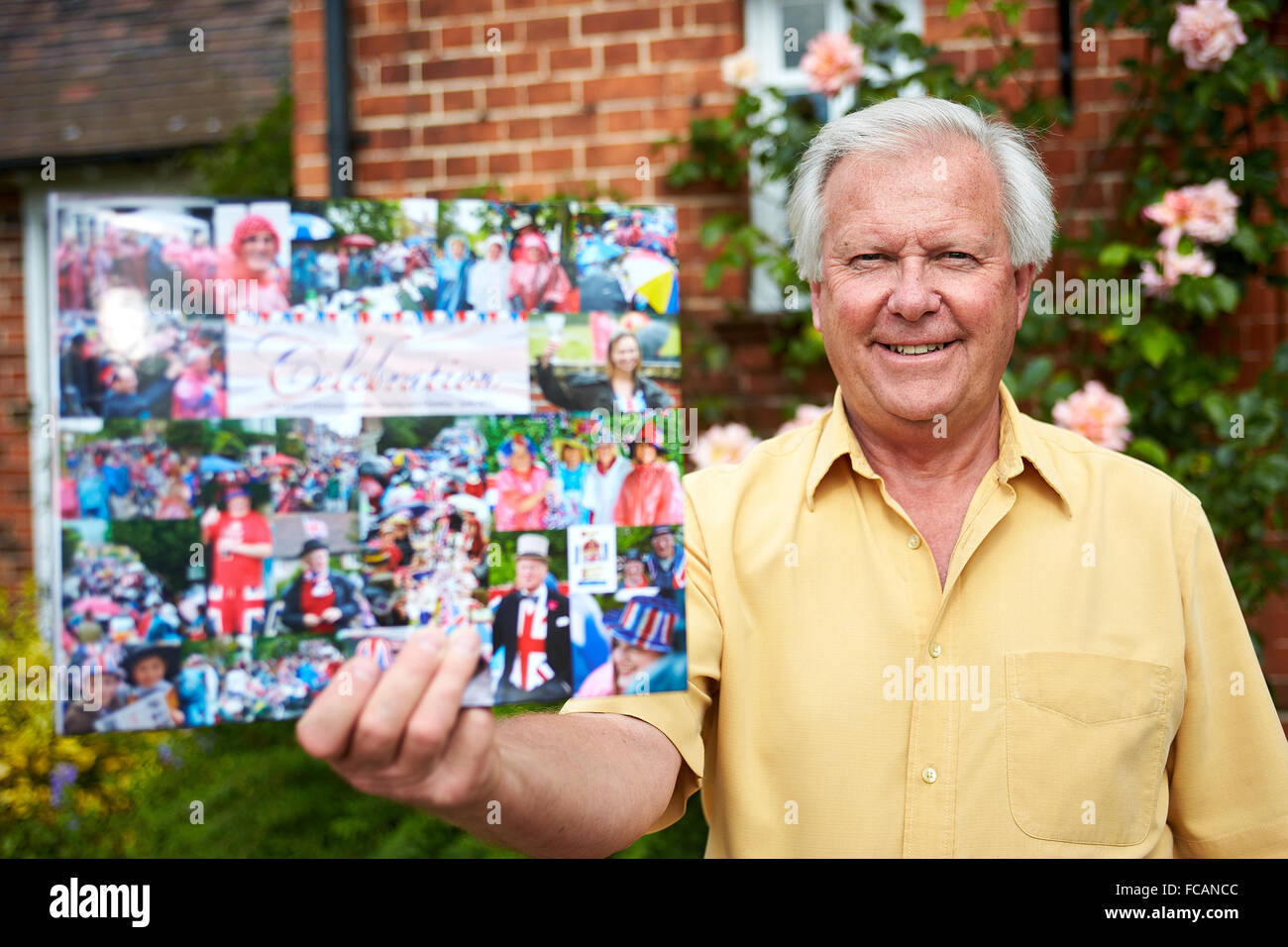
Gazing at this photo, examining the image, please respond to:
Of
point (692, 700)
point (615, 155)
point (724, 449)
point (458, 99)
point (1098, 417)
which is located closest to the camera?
point (692, 700)

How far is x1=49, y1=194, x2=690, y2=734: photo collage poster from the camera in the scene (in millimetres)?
1075

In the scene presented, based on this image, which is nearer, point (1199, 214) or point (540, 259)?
point (540, 259)

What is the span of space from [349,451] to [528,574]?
9.3 inches

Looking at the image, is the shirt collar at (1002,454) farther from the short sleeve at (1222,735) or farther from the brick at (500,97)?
the brick at (500,97)

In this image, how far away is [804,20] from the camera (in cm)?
392

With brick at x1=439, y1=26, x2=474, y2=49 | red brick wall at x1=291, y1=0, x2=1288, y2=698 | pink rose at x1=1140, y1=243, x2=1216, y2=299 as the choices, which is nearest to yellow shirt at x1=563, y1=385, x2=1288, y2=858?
pink rose at x1=1140, y1=243, x2=1216, y2=299

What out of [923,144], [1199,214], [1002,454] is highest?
[1199,214]

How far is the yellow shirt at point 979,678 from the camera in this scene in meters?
1.60

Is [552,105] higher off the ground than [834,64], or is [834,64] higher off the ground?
[552,105]

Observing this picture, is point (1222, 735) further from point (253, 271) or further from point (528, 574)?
point (253, 271)

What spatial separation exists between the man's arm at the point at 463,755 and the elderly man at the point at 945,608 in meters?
0.20

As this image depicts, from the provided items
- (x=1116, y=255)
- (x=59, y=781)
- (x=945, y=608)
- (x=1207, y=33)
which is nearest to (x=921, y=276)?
(x=945, y=608)

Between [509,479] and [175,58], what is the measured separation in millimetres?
6662

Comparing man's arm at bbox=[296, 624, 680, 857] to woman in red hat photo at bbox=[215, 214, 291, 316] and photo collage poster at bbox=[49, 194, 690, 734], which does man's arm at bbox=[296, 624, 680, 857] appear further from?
woman in red hat photo at bbox=[215, 214, 291, 316]
